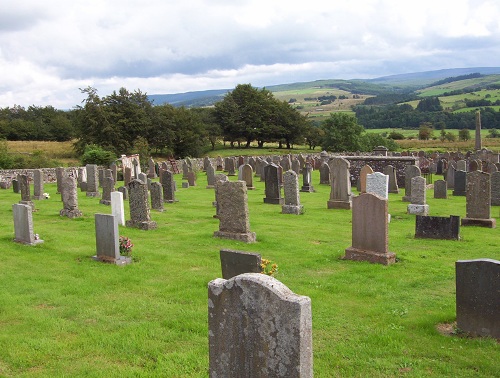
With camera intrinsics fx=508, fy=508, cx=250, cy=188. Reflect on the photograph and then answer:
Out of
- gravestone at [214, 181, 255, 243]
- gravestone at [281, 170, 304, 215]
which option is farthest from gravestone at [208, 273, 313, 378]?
gravestone at [281, 170, 304, 215]

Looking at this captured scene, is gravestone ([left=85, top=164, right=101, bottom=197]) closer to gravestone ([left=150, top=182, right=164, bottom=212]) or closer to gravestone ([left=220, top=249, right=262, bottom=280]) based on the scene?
gravestone ([left=150, top=182, right=164, bottom=212])

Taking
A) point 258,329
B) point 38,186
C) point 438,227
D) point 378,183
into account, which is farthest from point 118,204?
point 258,329

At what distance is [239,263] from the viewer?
351 inches

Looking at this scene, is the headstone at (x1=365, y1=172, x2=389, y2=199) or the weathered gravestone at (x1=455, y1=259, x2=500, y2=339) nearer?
the weathered gravestone at (x1=455, y1=259, x2=500, y2=339)

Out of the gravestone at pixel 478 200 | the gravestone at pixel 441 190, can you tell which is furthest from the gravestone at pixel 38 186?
the gravestone at pixel 441 190

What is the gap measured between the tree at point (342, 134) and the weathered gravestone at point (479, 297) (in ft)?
178

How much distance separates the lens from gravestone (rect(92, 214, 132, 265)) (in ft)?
37.1

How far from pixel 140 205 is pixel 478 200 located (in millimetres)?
10668

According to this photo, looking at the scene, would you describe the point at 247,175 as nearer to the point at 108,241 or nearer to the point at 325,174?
the point at 325,174

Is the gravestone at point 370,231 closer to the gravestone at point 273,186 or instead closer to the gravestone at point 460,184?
the gravestone at point 273,186

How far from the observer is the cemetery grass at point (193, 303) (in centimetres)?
640

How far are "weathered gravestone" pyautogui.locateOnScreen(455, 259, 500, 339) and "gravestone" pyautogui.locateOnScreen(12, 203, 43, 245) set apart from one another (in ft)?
34.2

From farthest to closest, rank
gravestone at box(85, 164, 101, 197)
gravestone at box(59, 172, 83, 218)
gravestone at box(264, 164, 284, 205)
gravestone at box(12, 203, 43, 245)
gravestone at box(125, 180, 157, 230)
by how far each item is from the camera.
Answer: gravestone at box(85, 164, 101, 197) → gravestone at box(264, 164, 284, 205) → gravestone at box(59, 172, 83, 218) → gravestone at box(125, 180, 157, 230) → gravestone at box(12, 203, 43, 245)

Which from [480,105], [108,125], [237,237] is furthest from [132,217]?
[480,105]
